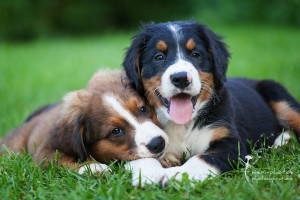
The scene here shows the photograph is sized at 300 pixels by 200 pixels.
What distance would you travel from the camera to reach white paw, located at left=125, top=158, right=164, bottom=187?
11.3 ft

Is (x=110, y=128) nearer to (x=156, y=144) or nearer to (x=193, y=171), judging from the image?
(x=156, y=144)

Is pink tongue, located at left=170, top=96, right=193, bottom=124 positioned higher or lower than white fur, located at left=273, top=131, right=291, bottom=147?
higher

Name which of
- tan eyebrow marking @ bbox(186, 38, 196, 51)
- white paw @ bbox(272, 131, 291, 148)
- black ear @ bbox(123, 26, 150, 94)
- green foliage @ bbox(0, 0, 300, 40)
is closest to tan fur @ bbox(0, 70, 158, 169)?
black ear @ bbox(123, 26, 150, 94)

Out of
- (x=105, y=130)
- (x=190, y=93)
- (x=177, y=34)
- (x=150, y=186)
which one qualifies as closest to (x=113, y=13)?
(x=177, y=34)

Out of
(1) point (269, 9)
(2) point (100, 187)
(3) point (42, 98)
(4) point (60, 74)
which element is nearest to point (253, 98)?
(2) point (100, 187)

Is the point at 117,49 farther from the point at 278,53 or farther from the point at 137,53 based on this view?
the point at 137,53

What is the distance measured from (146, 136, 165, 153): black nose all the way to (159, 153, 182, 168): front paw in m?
0.30

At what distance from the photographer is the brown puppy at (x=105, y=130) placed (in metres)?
3.87

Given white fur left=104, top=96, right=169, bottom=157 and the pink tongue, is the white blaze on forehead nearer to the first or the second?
the pink tongue

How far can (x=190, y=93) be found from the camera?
3902 mm

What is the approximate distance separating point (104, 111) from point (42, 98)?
4.78m

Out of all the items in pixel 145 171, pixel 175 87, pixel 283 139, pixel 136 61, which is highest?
pixel 136 61

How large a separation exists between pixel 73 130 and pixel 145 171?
105cm

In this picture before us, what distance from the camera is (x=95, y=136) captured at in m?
4.11
